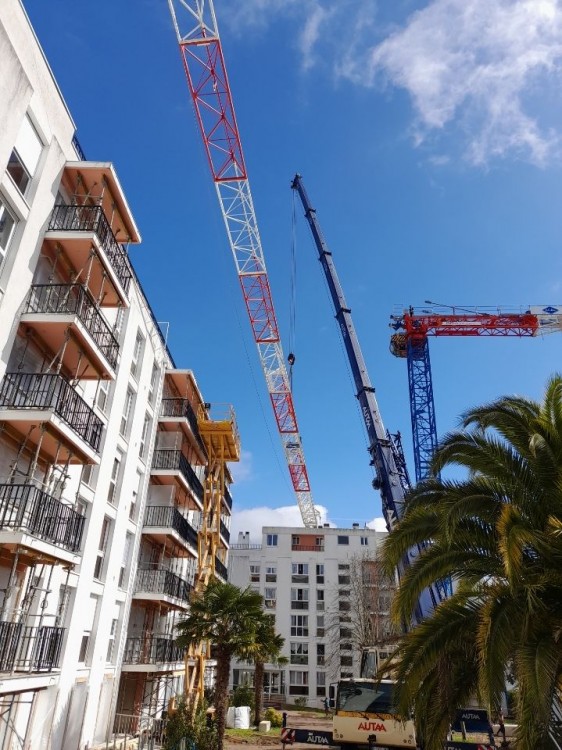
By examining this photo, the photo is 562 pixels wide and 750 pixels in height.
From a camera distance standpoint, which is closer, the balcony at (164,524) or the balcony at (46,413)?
the balcony at (46,413)

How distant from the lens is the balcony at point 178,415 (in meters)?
29.8

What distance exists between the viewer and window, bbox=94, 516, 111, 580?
22.0m

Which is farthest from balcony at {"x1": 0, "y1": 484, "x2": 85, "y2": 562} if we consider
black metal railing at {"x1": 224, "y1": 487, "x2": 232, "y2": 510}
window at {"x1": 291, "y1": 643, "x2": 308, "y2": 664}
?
window at {"x1": 291, "y1": 643, "x2": 308, "y2": 664}

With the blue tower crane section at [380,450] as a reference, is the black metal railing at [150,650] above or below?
below

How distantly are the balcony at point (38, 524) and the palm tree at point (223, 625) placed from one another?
903cm

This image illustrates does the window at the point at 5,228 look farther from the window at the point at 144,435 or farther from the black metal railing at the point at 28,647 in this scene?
the window at the point at 144,435

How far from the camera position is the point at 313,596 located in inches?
2763

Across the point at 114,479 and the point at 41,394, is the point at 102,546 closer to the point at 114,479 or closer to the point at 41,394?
the point at 114,479

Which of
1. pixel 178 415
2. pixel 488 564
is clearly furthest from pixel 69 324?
pixel 178 415

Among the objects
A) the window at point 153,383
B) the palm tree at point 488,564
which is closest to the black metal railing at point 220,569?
the window at point 153,383

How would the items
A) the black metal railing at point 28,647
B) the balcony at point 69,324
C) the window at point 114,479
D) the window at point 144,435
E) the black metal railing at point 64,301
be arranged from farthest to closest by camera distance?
the window at point 144,435 < the window at point 114,479 < the black metal railing at point 64,301 < the balcony at point 69,324 < the black metal railing at point 28,647

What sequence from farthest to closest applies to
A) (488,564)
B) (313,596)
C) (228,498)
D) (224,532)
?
(313,596) < (228,498) < (224,532) < (488,564)

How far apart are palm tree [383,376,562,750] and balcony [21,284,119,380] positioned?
33.3 feet

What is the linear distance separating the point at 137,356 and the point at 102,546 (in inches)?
348
